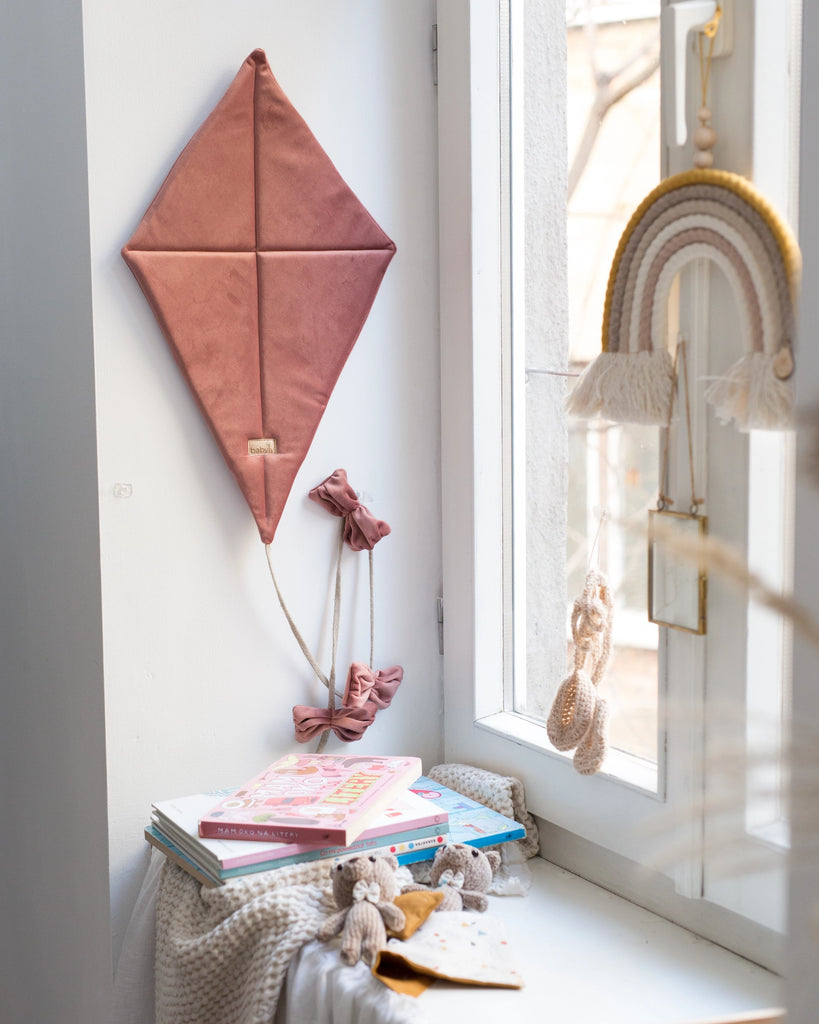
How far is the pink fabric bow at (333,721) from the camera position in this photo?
1.17m

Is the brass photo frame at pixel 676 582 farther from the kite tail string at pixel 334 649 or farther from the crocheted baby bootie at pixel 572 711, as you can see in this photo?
the kite tail string at pixel 334 649

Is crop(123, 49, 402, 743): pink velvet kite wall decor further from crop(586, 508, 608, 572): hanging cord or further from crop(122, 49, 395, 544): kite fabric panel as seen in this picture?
crop(586, 508, 608, 572): hanging cord

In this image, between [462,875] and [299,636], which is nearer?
[462,875]

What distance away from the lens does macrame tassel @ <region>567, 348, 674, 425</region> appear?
91 centimetres

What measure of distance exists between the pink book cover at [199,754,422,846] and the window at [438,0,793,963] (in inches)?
7.7

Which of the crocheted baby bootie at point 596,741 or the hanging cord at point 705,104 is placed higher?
the hanging cord at point 705,104

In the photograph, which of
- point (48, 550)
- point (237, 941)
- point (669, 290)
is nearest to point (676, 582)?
point (669, 290)

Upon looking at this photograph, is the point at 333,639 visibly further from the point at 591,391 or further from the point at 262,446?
the point at 591,391

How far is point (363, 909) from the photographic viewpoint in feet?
2.81

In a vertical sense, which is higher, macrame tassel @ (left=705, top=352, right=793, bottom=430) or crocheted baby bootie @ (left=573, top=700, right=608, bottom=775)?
macrame tassel @ (left=705, top=352, right=793, bottom=430)

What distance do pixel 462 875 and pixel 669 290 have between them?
577 mm

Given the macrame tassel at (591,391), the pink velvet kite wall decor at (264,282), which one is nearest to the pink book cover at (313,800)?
the pink velvet kite wall decor at (264,282)

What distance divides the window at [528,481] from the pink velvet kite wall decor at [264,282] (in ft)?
0.40

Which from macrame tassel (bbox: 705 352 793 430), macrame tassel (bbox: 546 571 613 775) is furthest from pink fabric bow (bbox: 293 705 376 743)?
macrame tassel (bbox: 705 352 793 430)
